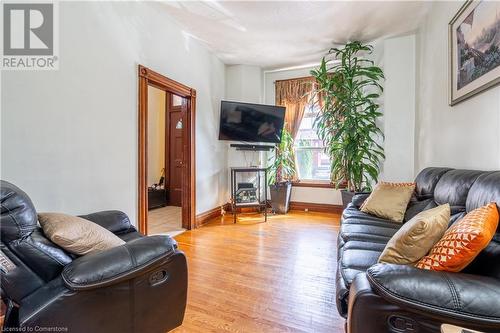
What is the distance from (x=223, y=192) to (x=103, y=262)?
11.4 ft

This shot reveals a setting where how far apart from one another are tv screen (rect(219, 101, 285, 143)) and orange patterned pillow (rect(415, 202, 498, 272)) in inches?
138

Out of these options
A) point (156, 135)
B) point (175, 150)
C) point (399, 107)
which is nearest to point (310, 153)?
point (399, 107)

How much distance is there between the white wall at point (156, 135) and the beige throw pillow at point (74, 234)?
14.0ft

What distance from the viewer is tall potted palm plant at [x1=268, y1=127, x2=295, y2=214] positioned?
464cm

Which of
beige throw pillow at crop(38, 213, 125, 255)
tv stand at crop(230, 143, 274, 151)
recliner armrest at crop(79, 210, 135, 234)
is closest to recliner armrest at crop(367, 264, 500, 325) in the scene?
beige throw pillow at crop(38, 213, 125, 255)

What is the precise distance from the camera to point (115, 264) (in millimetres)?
1166

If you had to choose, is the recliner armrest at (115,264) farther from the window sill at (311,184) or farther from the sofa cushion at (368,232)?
the window sill at (311,184)

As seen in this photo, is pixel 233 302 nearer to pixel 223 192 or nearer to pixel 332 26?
pixel 223 192

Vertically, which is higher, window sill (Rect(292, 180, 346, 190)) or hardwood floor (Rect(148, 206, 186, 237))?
window sill (Rect(292, 180, 346, 190))

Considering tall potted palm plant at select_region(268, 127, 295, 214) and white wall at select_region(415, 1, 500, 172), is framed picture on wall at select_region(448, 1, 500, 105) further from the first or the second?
tall potted palm plant at select_region(268, 127, 295, 214)

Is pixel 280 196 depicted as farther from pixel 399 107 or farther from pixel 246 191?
pixel 399 107

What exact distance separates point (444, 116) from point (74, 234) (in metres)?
3.28

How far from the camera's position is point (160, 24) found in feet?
10.00

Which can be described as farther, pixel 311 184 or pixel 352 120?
pixel 311 184
